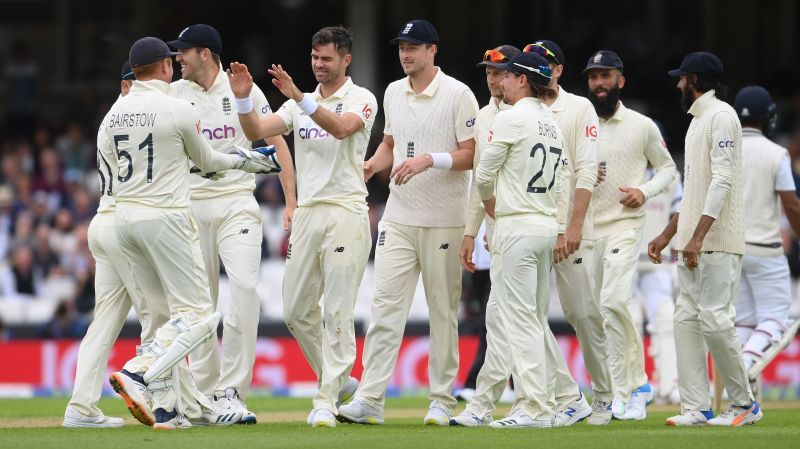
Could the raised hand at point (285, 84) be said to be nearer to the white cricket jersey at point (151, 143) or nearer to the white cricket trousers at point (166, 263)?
the white cricket jersey at point (151, 143)

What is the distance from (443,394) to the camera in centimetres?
970

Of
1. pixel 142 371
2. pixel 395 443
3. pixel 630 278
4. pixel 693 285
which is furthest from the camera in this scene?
pixel 630 278

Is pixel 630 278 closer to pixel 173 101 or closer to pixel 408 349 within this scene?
pixel 173 101

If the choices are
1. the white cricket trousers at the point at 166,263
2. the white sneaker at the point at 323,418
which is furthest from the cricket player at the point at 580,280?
the white cricket trousers at the point at 166,263

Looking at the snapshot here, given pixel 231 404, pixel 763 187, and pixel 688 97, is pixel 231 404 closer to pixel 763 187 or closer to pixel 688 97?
pixel 688 97

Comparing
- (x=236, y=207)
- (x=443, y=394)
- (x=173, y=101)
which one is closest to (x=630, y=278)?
(x=443, y=394)

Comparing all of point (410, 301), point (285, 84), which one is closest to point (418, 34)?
point (285, 84)

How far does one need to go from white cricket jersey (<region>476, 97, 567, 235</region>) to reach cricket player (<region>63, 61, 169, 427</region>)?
2341 mm

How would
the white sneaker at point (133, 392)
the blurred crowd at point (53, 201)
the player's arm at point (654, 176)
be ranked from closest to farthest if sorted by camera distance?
the white sneaker at point (133, 392)
the player's arm at point (654, 176)
the blurred crowd at point (53, 201)

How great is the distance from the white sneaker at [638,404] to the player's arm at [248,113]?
3319 millimetres

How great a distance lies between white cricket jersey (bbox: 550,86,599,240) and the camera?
9.67 metres

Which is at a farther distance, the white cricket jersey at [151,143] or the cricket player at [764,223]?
the cricket player at [764,223]

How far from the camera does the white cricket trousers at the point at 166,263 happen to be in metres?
8.86

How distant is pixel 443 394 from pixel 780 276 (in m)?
3.07
